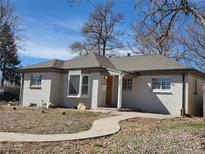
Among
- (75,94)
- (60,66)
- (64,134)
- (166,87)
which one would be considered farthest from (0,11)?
(64,134)

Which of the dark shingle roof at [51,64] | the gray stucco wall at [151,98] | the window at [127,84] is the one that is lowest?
the gray stucco wall at [151,98]

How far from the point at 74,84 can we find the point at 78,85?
493 mm

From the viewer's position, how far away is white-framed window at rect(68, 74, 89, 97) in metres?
20.2

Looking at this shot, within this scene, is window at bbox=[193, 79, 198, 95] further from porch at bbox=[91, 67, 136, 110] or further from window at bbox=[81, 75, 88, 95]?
window at bbox=[81, 75, 88, 95]

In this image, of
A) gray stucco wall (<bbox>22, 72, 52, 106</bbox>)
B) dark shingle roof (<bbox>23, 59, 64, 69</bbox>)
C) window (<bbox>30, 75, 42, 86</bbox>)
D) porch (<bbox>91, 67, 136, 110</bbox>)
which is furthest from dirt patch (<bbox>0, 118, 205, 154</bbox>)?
window (<bbox>30, 75, 42, 86</bbox>)

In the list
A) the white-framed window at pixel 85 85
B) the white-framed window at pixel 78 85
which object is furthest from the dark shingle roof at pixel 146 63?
the white-framed window at pixel 78 85

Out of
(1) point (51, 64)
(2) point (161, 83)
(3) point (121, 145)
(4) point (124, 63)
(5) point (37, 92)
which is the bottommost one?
(3) point (121, 145)

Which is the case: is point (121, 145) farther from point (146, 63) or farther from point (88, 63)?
point (88, 63)

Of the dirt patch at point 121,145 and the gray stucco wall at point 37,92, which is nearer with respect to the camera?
the dirt patch at point 121,145

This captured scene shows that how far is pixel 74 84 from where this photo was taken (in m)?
20.8

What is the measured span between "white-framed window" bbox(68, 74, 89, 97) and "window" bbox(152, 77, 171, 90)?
502 centimetres

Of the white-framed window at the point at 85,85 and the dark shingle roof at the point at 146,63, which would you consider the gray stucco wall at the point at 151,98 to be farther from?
the white-framed window at the point at 85,85

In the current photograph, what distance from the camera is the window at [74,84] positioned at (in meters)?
20.6

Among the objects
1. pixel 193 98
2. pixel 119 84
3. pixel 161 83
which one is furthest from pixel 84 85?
pixel 193 98
